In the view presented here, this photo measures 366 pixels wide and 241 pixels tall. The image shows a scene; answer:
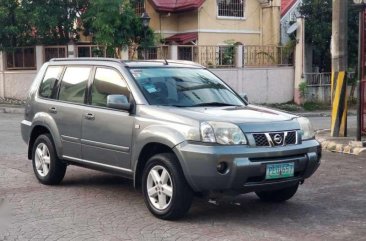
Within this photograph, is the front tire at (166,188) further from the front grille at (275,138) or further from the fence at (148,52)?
the fence at (148,52)

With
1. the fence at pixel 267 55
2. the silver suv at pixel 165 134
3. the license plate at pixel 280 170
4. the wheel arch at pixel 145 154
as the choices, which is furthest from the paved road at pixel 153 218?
the fence at pixel 267 55

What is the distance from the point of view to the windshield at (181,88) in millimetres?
6926

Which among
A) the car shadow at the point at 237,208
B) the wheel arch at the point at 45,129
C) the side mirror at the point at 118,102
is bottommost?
the car shadow at the point at 237,208

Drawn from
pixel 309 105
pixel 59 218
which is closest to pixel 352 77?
pixel 309 105

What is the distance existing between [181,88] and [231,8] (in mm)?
22481

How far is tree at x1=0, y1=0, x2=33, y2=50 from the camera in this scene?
23.6m

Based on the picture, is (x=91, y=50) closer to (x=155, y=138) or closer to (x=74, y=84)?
(x=74, y=84)

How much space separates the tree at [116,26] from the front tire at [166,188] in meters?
16.1

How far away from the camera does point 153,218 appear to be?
6.43m

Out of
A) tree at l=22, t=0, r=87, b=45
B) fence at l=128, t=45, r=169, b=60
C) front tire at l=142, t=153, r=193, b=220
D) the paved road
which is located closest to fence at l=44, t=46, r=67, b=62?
tree at l=22, t=0, r=87, b=45

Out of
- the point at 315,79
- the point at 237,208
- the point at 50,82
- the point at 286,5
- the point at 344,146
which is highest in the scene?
the point at 286,5

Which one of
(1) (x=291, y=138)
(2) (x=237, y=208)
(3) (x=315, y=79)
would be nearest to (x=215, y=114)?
(1) (x=291, y=138)

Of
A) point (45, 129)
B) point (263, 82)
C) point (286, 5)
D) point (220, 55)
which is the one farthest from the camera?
point (286, 5)

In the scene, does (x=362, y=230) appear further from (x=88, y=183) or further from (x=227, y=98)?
(x=88, y=183)
